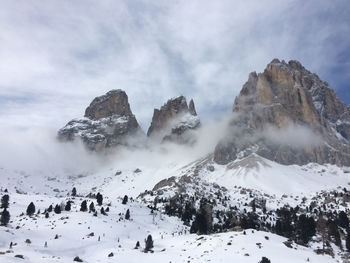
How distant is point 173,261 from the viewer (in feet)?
209

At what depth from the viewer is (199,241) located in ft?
253

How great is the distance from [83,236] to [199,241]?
93.6 feet

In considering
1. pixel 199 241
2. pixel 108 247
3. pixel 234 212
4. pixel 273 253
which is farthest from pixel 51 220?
pixel 234 212

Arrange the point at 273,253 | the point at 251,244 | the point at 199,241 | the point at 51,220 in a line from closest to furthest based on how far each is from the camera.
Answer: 1. the point at 273,253
2. the point at 251,244
3. the point at 199,241
4. the point at 51,220

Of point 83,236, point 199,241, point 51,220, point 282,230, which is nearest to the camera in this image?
point 199,241

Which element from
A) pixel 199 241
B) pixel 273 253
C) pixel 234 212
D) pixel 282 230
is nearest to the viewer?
pixel 273 253

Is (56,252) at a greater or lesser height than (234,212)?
lesser

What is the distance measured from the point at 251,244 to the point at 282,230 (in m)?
65.9

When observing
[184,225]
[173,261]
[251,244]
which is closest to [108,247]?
[173,261]

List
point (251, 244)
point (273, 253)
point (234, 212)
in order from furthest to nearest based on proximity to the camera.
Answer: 1. point (234, 212)
2. point (251, 244)
3. point (273, 253)

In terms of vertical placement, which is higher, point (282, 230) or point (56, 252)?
point (282, 230)

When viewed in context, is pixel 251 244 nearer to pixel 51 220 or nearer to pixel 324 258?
pixel 324 258

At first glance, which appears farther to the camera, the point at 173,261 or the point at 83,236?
the point at 83,236

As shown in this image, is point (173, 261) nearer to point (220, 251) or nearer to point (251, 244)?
point (220, 251)
